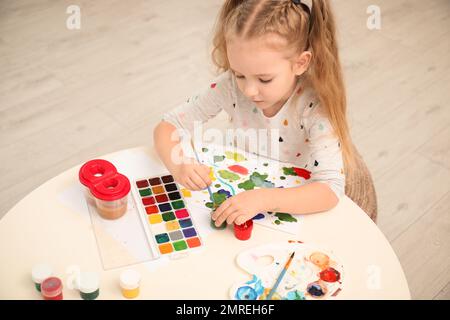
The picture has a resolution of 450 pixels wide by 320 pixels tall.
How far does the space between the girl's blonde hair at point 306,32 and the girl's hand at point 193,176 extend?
286mm

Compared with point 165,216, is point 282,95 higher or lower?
higher

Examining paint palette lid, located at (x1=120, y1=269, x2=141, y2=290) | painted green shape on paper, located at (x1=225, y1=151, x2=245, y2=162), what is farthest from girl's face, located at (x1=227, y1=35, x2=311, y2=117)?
paint palette lid, located at (x1=120, y1=269, x2=141, y2=290)

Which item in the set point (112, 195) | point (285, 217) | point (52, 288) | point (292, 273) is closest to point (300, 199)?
point (285, 217)

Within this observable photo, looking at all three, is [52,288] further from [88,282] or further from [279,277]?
[279,277]

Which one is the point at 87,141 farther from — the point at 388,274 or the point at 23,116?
the point at 388,274

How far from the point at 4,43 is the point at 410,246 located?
6.78 ft

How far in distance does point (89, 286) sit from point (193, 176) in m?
0.33

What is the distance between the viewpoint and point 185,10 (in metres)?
2.95

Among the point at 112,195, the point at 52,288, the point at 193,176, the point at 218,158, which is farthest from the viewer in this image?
the point at 218,158

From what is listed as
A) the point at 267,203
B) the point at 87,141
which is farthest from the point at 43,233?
the point at 87,141

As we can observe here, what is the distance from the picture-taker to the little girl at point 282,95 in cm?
109

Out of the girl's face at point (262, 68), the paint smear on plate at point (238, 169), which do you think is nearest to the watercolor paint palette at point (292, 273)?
the paint smear on plate at point (238, 169)

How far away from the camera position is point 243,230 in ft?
3.38

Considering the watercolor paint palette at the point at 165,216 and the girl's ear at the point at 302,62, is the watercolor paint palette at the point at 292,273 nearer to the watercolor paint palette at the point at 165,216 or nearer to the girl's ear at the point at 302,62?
the watercolor paint palette at the point at 165,216
